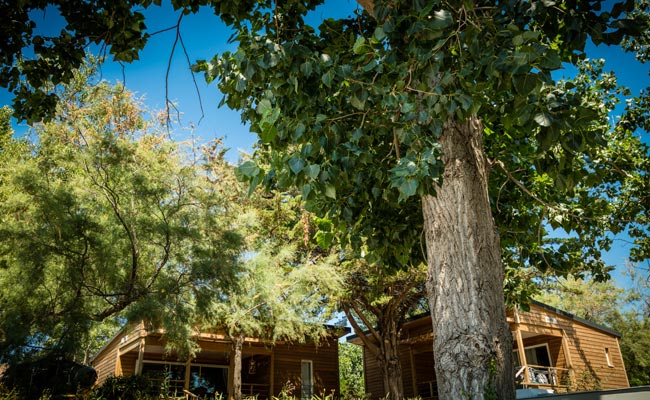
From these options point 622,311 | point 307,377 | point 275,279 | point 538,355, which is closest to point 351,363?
point 622,311

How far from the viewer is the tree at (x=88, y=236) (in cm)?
770

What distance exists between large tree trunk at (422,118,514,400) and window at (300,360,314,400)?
57.3 feet

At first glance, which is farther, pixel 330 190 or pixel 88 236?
pixel 88 236

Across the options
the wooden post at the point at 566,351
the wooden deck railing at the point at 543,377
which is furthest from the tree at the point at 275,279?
the wooden post at the point at 566,351

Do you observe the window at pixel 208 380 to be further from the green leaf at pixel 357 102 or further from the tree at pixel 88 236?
the green leaf at pixel 357 102

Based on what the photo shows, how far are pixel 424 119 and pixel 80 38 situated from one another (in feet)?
9.73

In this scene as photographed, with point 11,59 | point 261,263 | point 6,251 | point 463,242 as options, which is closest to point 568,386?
point 261,263

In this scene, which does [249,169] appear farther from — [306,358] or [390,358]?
[306,358]

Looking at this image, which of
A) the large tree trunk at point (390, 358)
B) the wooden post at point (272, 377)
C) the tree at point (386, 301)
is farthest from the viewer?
Result: the wooden post at point (272, 377)

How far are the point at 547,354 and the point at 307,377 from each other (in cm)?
1041

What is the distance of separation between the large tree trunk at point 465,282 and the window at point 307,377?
17458 millimetres

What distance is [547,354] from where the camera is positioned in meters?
19.2

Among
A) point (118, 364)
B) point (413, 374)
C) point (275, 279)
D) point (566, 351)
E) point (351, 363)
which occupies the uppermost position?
point (275, 279)

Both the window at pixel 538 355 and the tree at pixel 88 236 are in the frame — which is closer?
the tree at pixel 88 236
